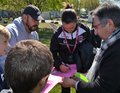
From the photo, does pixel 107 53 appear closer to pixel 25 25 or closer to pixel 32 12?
pixel 32 12

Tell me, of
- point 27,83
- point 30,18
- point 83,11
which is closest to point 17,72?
point 27,83

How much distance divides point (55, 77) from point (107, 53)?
1.04 metres

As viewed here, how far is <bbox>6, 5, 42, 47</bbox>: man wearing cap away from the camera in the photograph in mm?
5379

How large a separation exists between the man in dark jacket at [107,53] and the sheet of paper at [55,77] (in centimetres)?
42

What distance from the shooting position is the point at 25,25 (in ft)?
18.1

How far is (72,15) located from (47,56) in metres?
3.33

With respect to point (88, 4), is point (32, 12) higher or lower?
higher

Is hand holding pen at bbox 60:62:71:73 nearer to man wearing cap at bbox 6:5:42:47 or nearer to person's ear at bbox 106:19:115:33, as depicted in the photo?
man wearing cap at bbox 6:5:42:47

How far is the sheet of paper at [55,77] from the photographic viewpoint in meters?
3.97

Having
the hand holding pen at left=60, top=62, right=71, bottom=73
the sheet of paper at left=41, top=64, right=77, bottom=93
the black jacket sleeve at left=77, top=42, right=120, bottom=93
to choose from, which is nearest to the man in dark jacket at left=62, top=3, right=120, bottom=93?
the black jacket sleeve at left=77, top=42, right=120, bottom=93

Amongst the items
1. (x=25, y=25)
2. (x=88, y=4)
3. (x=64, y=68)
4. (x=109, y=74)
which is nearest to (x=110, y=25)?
(x=109, y=74)

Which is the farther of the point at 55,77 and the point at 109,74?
the point at 55,77

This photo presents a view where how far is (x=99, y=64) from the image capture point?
3.86 meters

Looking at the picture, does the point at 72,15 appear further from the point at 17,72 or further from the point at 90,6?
the point at 90,6
